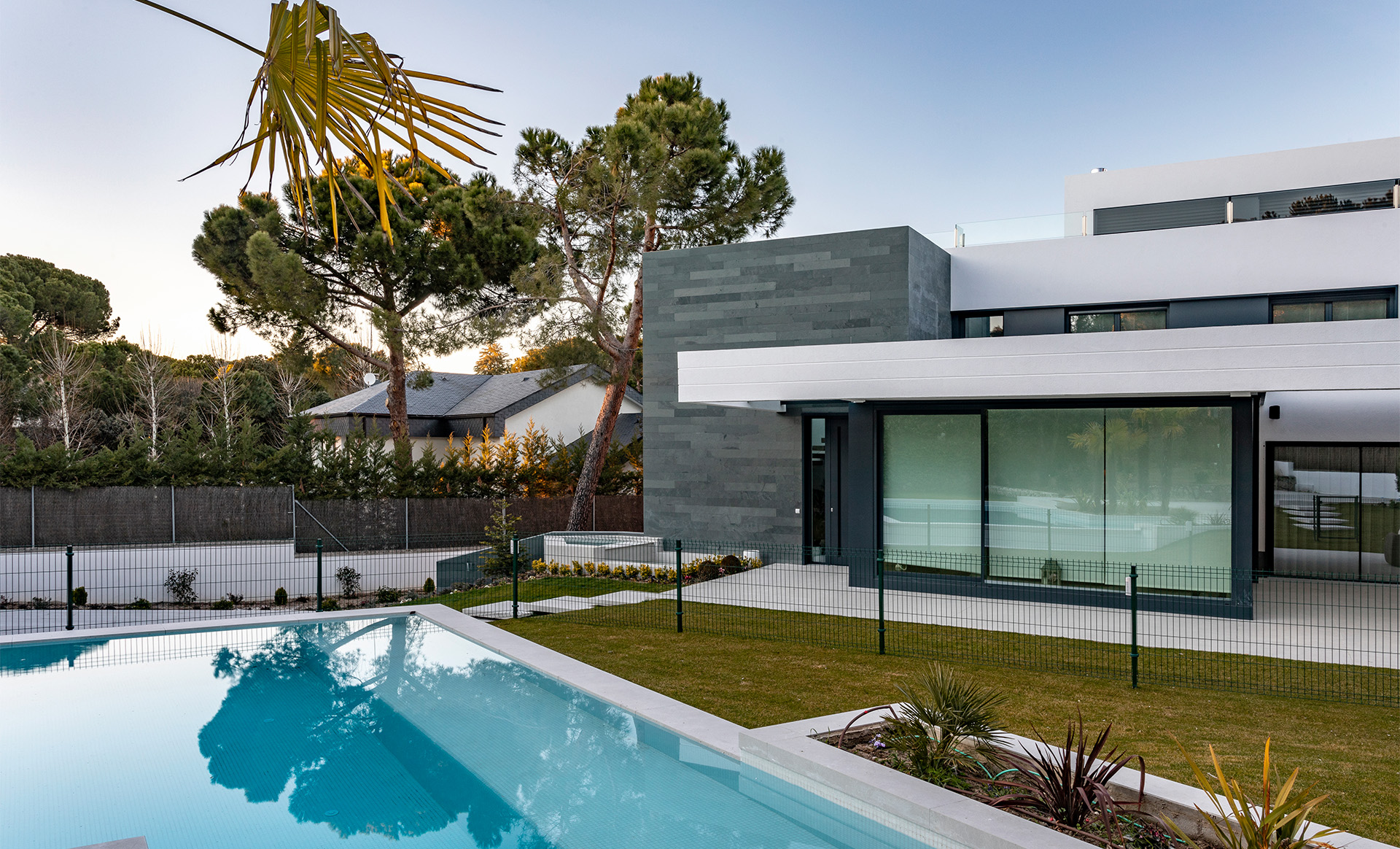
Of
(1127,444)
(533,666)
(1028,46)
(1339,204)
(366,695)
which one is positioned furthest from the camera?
(1028,46)

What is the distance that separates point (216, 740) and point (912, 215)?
19.5 metres

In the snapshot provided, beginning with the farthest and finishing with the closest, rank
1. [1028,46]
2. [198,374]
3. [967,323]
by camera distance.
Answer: [198,374] < [1028,46] < [967,323]

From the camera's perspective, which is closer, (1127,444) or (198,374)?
(1127,444)

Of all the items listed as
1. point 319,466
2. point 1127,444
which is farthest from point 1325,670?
point 319,466

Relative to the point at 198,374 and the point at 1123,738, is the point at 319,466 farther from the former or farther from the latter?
the point at 198,374

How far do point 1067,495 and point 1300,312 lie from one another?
6.05 m

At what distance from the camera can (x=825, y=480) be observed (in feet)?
55.1

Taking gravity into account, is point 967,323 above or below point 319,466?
above

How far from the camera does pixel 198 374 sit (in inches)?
1693

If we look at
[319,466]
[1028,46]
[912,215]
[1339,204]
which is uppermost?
[1028,46]

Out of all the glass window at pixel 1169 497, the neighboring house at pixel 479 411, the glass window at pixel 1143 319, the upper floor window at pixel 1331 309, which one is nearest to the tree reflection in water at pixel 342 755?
the glass window at pixel 1169 497

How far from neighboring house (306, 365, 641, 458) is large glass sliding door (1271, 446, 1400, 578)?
1774 cm

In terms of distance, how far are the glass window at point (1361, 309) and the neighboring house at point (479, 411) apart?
61.8ft

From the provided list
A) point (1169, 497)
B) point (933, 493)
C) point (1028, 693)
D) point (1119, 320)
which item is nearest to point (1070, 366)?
point (1169, 497)
